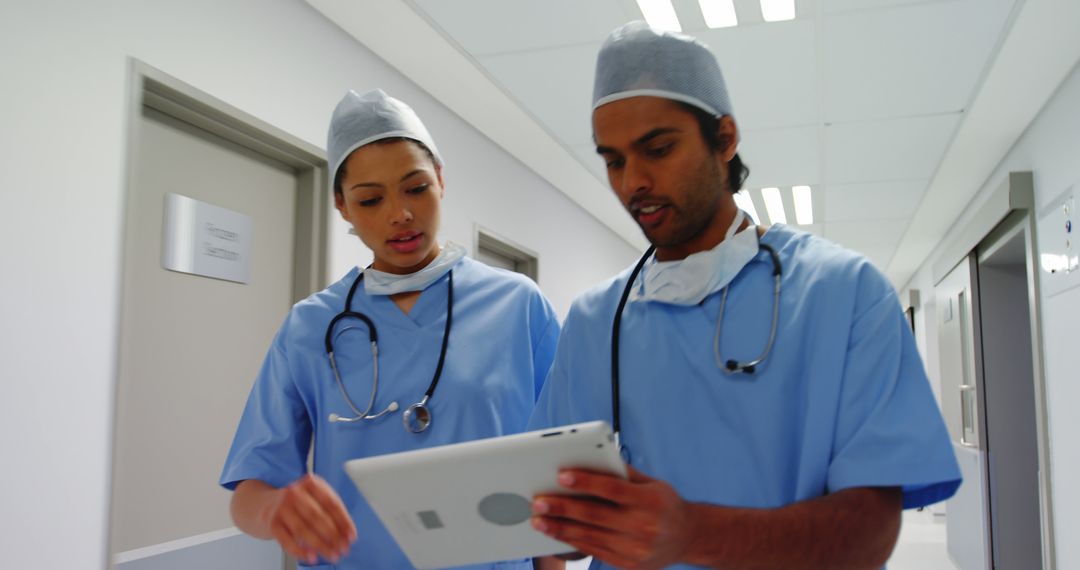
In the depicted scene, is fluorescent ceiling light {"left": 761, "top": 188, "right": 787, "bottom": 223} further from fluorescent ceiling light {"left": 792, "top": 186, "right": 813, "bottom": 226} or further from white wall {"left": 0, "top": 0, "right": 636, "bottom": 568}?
white wall {"left": 0, "top": 0, "right": 636, "bottom": 568}

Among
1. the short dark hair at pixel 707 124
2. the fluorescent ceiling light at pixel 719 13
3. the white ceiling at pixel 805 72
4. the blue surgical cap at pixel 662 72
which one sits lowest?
the short dark hair at pixel 707 124

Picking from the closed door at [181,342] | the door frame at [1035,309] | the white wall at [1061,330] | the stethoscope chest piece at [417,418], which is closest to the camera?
the stethoscope chest piece at [417,418]

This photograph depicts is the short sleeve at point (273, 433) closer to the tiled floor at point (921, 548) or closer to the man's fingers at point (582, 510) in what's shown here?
the man's fingers at point (582, 510)

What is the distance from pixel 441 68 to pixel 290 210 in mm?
879

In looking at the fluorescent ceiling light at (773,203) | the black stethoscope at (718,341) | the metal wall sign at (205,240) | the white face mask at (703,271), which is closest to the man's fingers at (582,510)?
the black stethoscope at (718,341)

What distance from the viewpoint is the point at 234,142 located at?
94.4 inches

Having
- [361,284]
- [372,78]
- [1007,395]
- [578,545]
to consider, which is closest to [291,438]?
[361,284]

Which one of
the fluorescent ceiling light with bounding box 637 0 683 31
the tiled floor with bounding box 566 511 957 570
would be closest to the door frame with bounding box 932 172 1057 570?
the tiled floor with bounding box 566 511 957 570

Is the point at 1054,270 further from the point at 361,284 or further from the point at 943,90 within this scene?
the point at 361,284

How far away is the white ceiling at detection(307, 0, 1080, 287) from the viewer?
2686 millimetres

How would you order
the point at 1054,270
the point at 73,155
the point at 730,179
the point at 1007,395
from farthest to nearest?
the point at 1007,395 < the point at 1054,270 < the point at 73,155 < the point at 730,179

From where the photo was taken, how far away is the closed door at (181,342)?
201 cm

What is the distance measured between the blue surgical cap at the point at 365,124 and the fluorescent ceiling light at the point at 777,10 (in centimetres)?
160

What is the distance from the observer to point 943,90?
10.9 ft
